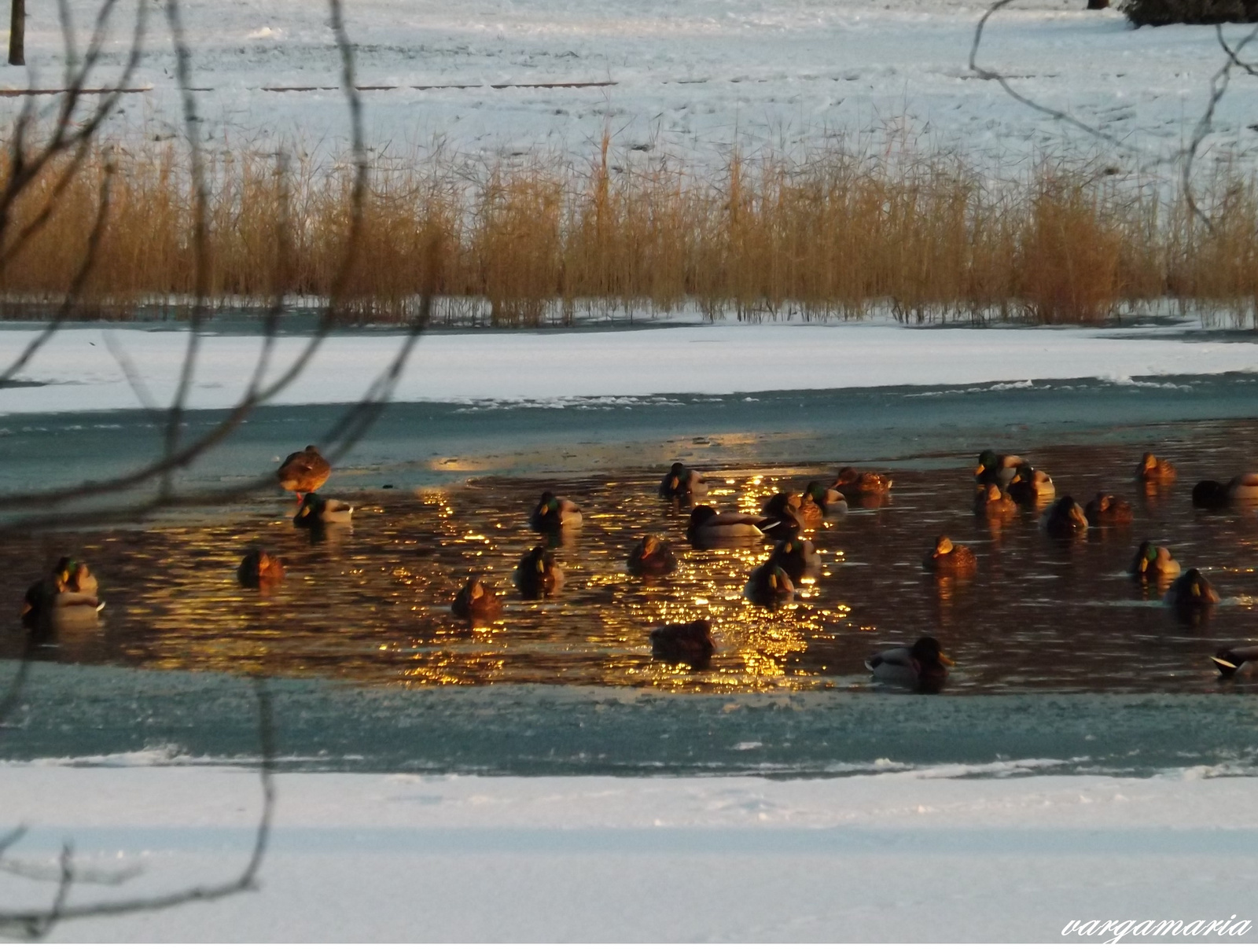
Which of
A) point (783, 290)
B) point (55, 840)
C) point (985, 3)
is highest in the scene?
point (985, 3)

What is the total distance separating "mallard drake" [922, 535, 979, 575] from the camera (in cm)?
611

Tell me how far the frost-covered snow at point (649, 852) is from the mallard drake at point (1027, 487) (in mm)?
3775

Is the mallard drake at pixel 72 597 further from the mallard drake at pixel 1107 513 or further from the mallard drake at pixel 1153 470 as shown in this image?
the mallard drake at pixel 1153 470

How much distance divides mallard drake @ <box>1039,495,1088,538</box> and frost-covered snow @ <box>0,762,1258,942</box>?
3060 mm

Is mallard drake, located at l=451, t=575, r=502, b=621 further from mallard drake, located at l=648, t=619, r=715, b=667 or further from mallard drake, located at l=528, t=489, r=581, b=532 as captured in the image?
mallard drake, located at l=528, t=489, r=581, b=532

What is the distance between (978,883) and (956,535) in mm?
3911

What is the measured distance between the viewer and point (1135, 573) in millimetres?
5996

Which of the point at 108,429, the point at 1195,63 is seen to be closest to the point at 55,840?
the point at 108,429

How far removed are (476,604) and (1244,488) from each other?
3.40m

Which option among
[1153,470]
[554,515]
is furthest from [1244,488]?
[554,515]

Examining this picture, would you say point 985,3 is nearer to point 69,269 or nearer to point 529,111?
point 529,111

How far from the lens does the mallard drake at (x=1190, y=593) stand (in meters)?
5.46

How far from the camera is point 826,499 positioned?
23.7ft

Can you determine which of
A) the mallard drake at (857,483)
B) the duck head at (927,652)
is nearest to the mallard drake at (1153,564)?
the duck head at (927,652)
